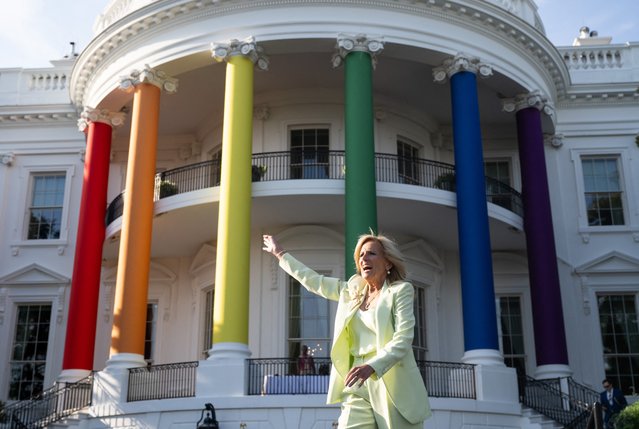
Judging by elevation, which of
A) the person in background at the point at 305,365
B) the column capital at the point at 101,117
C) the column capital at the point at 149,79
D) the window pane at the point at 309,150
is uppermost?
the column capital at the point at 149,79

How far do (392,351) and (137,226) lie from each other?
13.0m

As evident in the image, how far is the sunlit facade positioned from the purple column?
0.16 feet

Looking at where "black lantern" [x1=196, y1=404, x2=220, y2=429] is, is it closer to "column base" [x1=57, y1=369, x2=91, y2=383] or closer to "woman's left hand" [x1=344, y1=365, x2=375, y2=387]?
"column base" [x1=57, y1=369, x2=91, y2=383]

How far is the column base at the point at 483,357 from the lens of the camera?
1506 centimetres

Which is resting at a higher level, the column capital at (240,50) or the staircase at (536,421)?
the column capital at (240,50)

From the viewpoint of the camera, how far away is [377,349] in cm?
410

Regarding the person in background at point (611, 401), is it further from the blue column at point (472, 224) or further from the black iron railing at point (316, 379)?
the black iron railing at point (316, 379)

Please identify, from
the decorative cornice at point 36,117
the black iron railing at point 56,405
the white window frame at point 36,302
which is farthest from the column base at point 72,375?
the decorative cornice at point 36,117

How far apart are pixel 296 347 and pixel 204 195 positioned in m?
3.97

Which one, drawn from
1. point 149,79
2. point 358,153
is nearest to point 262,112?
point 149,79

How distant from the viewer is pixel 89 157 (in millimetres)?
18844

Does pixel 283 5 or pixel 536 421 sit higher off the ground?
pixel 283 5

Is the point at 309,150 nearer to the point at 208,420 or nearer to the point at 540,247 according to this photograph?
the point at 540,247

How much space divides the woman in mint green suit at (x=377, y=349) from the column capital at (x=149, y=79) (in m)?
13.7
